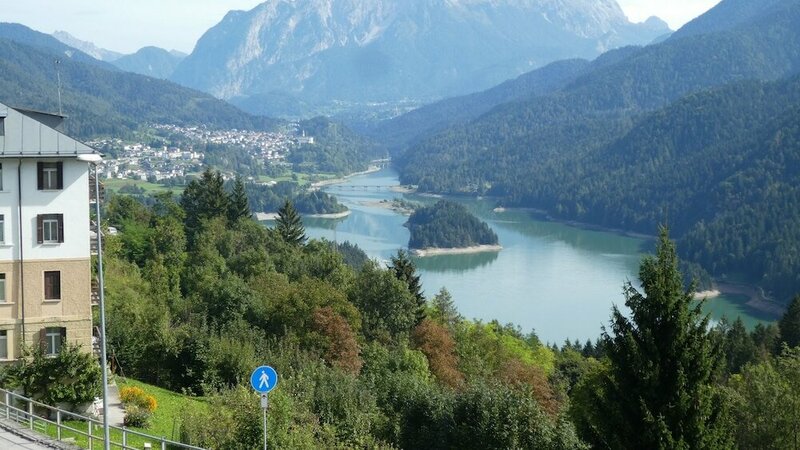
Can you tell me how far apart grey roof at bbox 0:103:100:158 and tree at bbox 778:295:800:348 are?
106ft

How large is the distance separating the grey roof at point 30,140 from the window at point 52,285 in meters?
2.00

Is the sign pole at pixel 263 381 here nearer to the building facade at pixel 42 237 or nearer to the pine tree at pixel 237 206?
the building facade at pixel 42 237

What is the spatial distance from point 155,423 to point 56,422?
2438mm

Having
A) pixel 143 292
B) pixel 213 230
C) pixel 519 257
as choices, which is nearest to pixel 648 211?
pixel 519 257

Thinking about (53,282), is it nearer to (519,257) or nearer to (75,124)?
(519,257)

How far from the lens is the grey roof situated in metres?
16.3

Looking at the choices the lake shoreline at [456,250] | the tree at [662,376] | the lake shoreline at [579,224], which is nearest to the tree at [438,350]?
the tree at [662,376]

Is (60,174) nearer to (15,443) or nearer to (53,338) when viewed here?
(53,338)

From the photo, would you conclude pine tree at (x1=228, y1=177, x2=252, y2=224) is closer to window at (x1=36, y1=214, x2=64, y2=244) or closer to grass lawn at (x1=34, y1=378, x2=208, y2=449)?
grass lawn at (x1=34, y1=378, x2=208, y2=449)

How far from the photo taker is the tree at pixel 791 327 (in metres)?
40.8

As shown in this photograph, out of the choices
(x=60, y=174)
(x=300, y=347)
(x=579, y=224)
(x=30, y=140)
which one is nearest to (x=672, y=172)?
(x=579, y=224)

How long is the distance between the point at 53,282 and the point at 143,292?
11.4 metres

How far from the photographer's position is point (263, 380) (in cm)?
1062

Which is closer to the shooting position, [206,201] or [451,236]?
[206,201]
